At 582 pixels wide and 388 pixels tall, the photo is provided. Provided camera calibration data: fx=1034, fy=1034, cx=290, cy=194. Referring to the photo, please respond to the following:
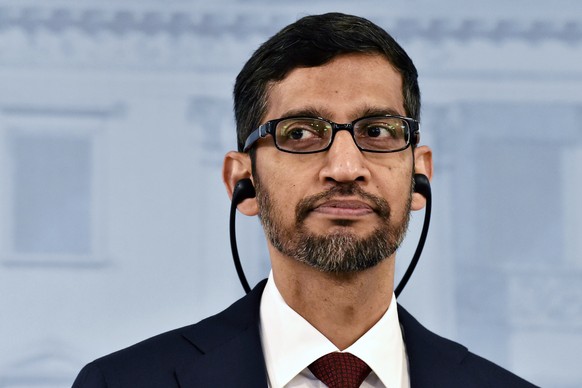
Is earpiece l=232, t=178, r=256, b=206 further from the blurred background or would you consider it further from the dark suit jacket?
the blurred background

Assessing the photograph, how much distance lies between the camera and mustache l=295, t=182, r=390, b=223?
2.13 meters

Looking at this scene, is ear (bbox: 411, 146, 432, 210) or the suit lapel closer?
the suit lapel

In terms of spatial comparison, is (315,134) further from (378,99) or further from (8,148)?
(8,148)

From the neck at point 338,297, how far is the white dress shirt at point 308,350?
2cm

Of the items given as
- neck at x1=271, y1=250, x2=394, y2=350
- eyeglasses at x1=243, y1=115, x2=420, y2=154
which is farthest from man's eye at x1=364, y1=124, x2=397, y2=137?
neck at x1=271, y1=250, x2=394, y2=350

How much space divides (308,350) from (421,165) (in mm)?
575

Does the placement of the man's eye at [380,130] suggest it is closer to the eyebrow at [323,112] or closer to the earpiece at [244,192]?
the eyebrow at [323,112]

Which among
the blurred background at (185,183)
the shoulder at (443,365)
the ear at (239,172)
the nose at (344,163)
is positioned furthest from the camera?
the blurred background at (185,183)

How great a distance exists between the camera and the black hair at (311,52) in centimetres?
228

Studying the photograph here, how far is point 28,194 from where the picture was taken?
482cm

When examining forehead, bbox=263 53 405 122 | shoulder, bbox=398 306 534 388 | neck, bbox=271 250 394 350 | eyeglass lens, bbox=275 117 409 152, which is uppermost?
forehead, bbox=263 53 405 122

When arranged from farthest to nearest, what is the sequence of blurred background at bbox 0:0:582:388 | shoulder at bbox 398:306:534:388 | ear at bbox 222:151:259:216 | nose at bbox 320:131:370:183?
blurred background at bbox 0:0:582:388
ear at bbox 222:151:259:216
shoulder at bbox 398:306:534:388
nose at bbox 320:131:370:183

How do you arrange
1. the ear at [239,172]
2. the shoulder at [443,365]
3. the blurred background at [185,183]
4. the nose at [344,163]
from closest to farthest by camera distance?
the nose at [344,163], the shoulder at [443,365], the ear at [239,172], the blurred background at [185,183]

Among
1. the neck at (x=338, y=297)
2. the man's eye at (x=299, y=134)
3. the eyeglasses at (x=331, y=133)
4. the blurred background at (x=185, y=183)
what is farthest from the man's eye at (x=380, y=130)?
the blurred background at (x=185, y=183)
